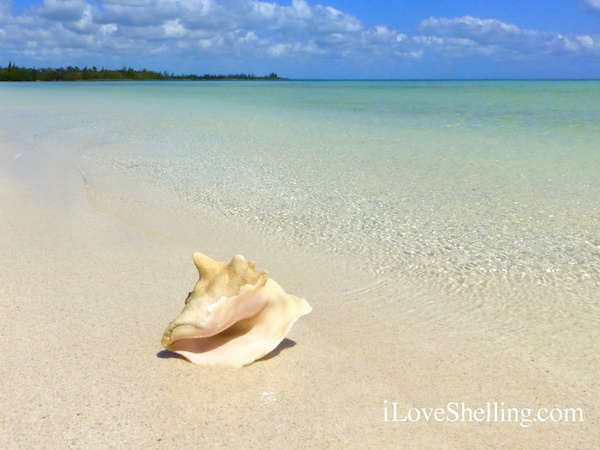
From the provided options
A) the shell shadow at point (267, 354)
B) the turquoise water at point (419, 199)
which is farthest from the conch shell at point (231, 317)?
the turquoise water at point (419, 199)

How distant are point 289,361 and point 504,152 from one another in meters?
6.84

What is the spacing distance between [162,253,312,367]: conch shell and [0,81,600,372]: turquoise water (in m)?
0.82

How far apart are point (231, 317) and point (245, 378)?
226 mm

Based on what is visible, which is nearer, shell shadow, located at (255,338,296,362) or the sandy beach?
the sandy beach

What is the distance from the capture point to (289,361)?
239cm

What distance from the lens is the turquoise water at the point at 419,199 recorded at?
3.22m

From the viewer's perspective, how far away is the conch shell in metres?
2.24

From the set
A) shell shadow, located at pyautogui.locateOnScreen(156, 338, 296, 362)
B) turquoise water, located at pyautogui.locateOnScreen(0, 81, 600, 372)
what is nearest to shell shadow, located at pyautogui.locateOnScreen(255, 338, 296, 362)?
shell shadow, located at pyautogui.locateOnScreen(156, 338, 296, 362)

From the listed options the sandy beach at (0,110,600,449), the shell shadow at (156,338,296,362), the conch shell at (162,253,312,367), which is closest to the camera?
the sandy beach at (0,110,600,449)

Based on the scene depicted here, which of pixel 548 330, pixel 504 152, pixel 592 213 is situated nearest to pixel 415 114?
pixel 504 152

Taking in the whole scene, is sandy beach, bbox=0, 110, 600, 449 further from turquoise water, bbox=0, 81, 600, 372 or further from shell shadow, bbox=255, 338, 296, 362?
turquoise water, bbox=0, 81, 600, 372

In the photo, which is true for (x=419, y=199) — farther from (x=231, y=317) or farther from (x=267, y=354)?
(x=231, y=317)

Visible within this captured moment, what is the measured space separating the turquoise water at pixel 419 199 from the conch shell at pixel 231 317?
824 millimetres

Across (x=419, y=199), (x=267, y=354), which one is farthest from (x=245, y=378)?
(x=419, y=199)
